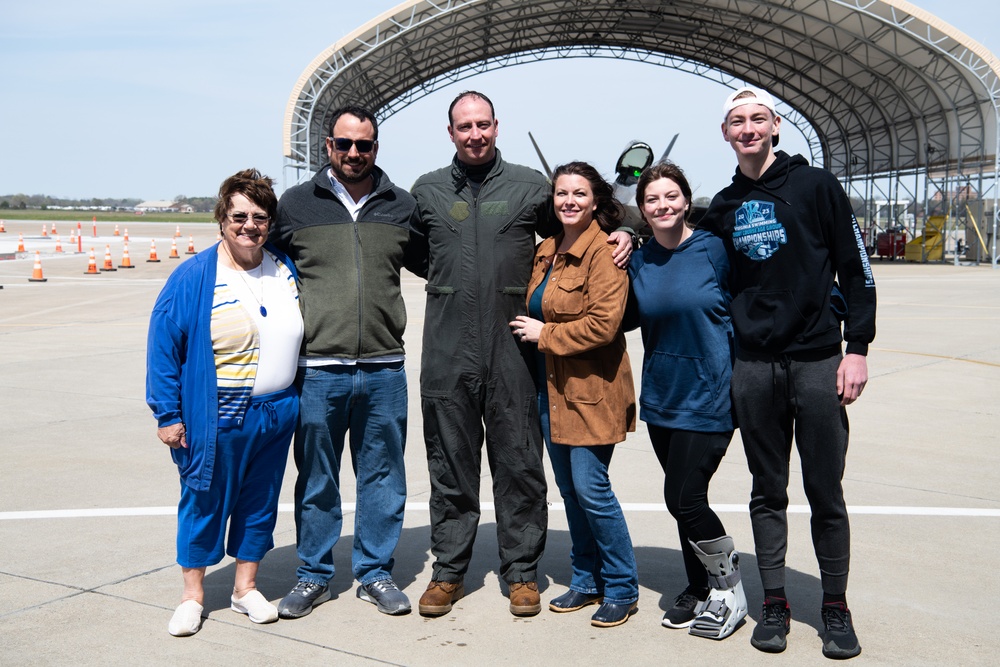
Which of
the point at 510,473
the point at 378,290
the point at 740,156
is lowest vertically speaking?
the point at 510,473

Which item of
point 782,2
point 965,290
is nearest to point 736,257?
point 965,290

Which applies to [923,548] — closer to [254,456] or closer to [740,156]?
[740,156]

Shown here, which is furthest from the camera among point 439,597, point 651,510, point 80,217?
point 80,217

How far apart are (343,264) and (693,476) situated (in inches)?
68.0

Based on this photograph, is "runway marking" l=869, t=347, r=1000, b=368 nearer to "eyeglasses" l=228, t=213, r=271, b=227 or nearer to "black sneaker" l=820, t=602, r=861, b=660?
"black sneaker" l=820, t=602, r=861, b=660

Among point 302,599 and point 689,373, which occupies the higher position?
point 689,373

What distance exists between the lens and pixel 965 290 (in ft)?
69.4

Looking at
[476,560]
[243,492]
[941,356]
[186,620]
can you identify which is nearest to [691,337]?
[476,560]

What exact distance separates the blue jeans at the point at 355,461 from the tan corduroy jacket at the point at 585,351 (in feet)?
2.49

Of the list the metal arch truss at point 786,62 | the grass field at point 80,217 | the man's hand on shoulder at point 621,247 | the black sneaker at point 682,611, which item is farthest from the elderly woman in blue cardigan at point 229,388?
the grass field at point 80,217

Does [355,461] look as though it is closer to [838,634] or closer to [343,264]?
[343,264]

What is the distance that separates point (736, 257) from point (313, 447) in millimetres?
1978

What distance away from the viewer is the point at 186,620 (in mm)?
3727

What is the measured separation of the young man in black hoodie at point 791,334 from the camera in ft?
11.6
